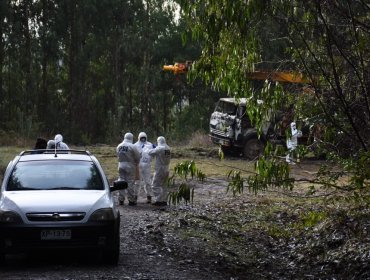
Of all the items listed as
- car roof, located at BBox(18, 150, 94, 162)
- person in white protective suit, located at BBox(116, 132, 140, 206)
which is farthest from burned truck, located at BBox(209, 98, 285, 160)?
car roof, located at BBox(18, 150, 94, 162)

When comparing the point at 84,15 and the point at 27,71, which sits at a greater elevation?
the point at 84,15

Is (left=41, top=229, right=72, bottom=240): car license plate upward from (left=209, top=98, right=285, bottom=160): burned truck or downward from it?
downward

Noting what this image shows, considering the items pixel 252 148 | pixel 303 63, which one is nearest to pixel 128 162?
pixel 303 63

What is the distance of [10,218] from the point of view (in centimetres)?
938

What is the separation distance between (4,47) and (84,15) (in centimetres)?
508

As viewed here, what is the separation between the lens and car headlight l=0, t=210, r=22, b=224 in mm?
9352

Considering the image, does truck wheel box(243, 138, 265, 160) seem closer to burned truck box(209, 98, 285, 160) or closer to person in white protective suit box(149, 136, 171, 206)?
burned truck box(209, 98, 285, 160)

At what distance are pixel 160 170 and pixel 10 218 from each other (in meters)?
8.55

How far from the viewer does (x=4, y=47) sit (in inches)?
1647

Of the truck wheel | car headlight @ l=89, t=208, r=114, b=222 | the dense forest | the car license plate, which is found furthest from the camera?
the dense forest

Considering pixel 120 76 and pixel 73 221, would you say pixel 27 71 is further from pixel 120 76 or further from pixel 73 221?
pixel 73 221

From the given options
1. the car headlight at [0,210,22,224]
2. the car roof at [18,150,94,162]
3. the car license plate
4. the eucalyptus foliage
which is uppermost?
the eucalyptus foliage

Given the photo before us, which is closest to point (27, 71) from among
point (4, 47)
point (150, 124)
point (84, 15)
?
point (4, 47)

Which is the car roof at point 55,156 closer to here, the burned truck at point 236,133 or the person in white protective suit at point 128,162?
the person in white protective suit at point 128,162
